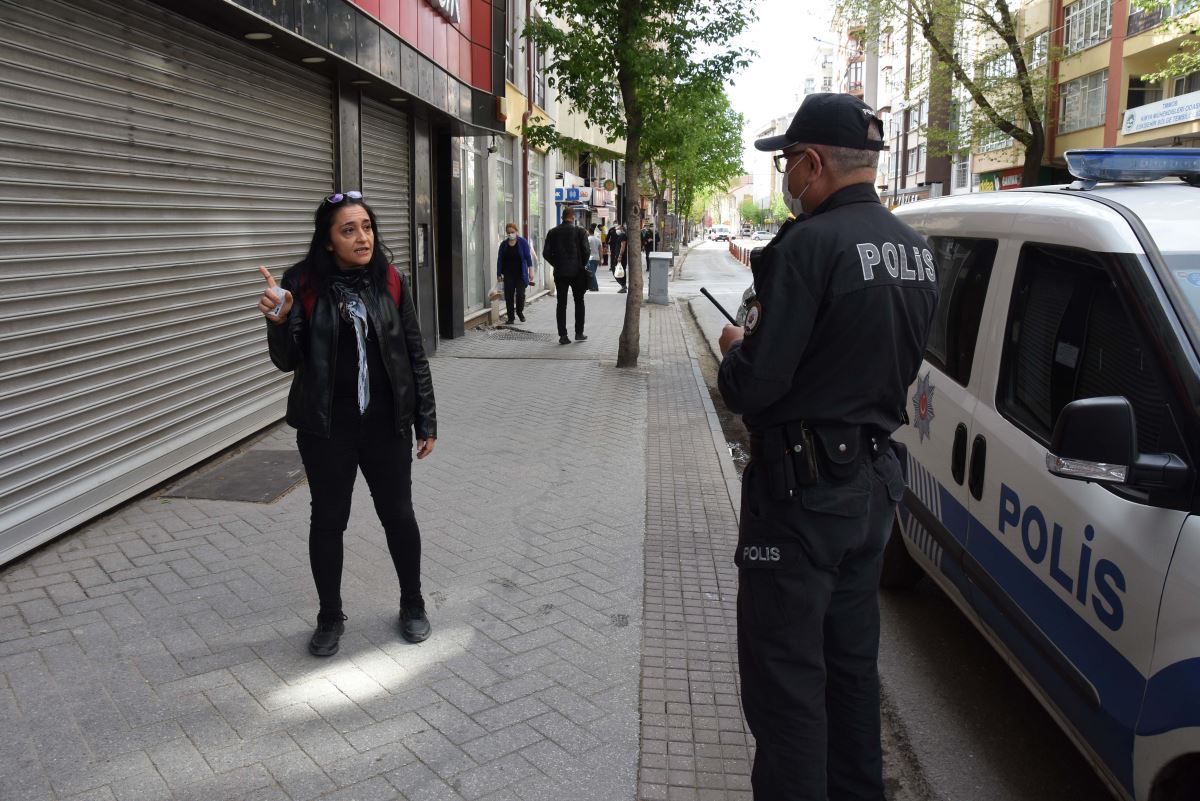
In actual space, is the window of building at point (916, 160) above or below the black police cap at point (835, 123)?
above

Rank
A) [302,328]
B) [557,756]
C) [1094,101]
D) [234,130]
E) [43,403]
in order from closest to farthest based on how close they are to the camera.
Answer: [557,756]
[302,328]
[43,403]
[234,130]
[1094,101]

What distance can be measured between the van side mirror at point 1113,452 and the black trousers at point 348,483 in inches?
101

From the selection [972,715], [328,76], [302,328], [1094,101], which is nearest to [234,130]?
[328,76]

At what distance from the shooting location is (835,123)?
8.89ft

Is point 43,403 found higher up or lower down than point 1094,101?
lower down

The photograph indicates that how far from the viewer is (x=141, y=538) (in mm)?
5594

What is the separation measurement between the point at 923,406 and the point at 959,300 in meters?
0.49

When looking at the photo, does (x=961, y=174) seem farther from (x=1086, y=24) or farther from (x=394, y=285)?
(x=394, y=285)

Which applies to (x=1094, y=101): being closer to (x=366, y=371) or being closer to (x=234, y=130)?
(x=234, y=130)

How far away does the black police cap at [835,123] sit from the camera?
271cm

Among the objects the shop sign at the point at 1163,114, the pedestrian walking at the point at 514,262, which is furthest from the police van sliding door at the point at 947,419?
the shop sign at the point at 1163,114

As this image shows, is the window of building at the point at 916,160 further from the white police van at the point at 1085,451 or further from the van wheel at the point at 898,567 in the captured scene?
the white police van at the point at 1085,451

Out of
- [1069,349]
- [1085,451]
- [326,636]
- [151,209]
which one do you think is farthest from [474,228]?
[1085,451]

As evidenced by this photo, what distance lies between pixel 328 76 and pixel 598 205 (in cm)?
3457
